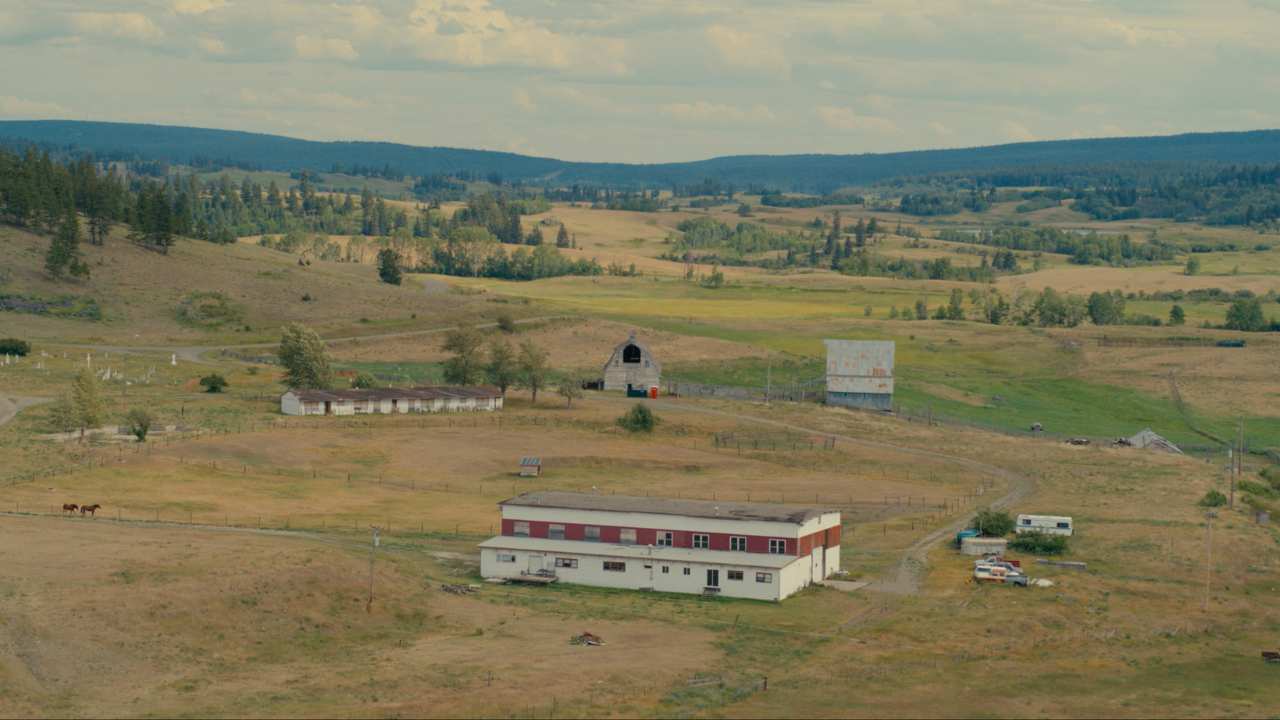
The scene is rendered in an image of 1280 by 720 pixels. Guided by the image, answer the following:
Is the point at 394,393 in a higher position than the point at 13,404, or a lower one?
higher

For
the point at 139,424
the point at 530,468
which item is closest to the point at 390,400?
the point at 530,468

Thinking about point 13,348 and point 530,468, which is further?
point 13,348

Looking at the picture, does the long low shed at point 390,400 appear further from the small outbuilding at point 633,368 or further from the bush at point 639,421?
the bush at point 639,421

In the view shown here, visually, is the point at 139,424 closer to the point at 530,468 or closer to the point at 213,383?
the point at 213,383

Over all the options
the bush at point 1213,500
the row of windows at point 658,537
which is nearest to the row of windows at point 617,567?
the row of windows at point 658,537

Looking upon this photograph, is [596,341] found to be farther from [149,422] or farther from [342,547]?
[342,547]

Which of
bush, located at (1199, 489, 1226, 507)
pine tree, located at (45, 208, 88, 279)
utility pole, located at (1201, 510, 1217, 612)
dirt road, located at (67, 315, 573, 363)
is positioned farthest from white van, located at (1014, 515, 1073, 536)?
pine tree, located at (45, 208, 88, 279)

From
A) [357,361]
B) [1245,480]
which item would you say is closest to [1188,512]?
[1245,480]
